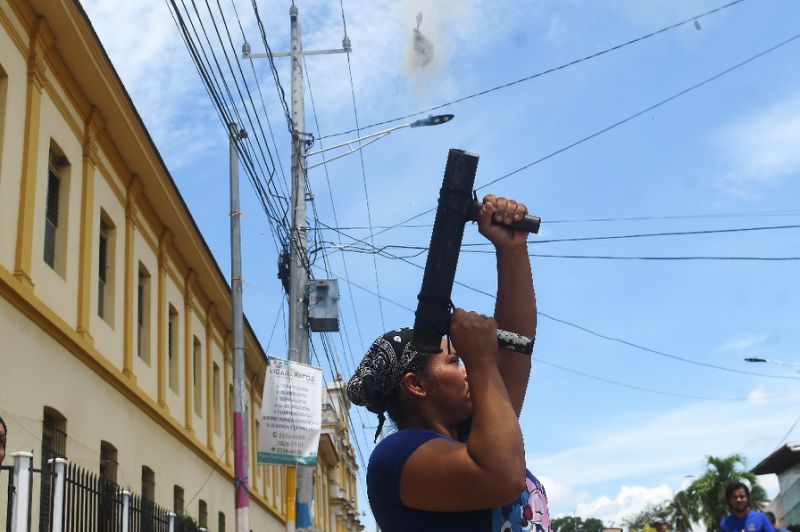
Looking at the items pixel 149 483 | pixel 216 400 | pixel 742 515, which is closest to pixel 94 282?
pixel 149 483

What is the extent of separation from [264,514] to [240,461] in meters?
13.7

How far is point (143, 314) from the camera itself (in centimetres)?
1781

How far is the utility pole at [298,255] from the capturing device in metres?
13.9

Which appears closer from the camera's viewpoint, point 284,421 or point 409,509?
point 409,509

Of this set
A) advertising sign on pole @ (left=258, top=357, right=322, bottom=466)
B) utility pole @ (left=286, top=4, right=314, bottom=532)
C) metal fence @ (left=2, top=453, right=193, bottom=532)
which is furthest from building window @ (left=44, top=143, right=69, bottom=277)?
metal fence @ (left=2, top=453, right=193, bottom=532)

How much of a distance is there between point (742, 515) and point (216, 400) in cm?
1718

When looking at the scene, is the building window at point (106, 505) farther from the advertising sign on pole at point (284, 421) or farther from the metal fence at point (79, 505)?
the advertising sign on pole at point (284, 421)

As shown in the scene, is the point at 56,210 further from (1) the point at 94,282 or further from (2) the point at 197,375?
(2) the point at 197,375

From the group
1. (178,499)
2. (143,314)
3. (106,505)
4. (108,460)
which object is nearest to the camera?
(106,505)

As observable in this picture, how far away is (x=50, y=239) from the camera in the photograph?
1352 centimetres

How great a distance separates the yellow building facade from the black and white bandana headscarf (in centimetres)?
916

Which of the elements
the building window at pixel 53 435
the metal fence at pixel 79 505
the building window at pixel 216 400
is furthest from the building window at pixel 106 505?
the building window at pixel 216 400

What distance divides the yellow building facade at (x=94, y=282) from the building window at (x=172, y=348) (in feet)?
0.10

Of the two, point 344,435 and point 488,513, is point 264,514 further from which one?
point 488,513
